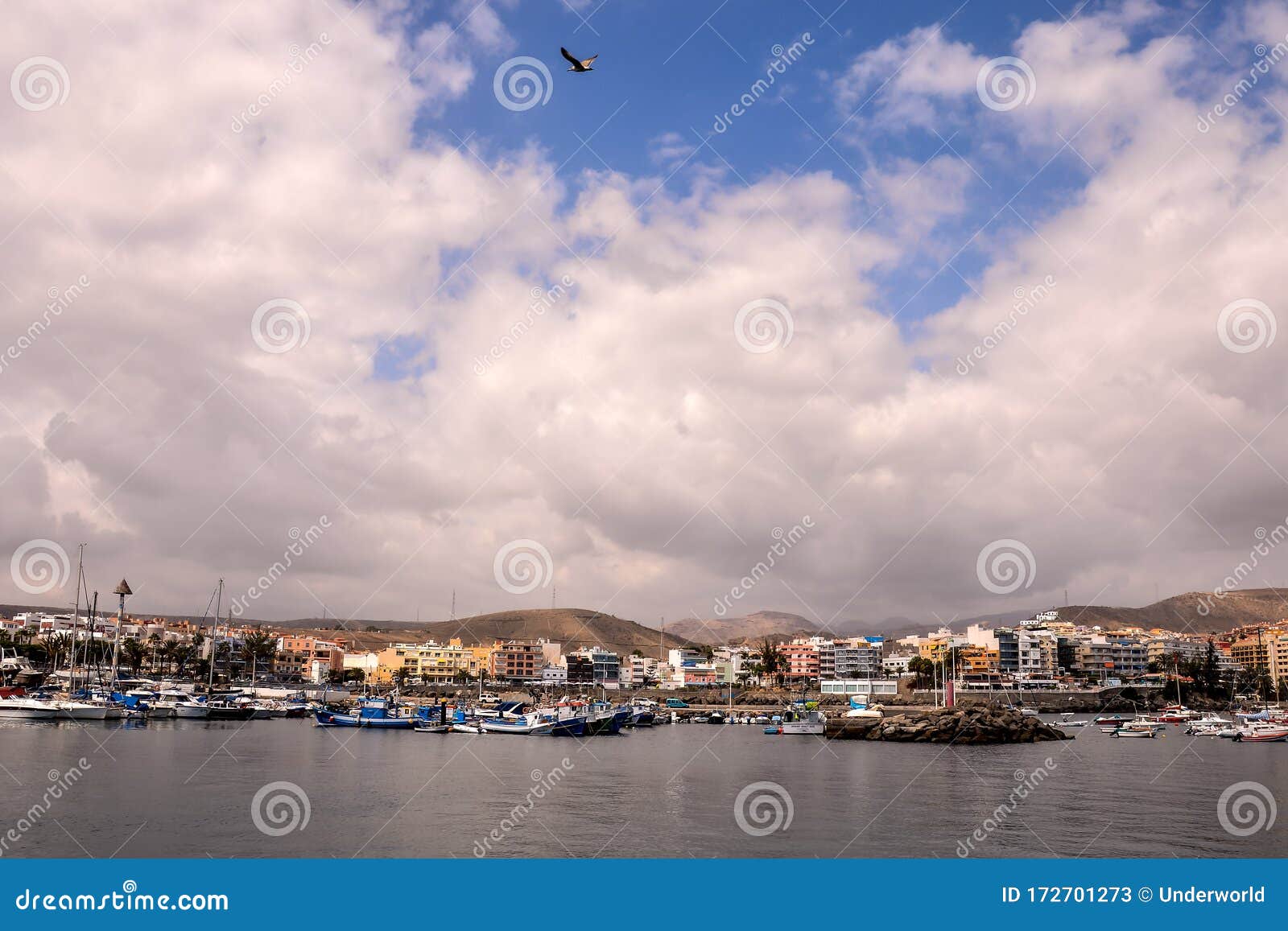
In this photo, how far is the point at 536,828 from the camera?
23.3 metres

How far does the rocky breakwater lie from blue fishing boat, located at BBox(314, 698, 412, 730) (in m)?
32.4

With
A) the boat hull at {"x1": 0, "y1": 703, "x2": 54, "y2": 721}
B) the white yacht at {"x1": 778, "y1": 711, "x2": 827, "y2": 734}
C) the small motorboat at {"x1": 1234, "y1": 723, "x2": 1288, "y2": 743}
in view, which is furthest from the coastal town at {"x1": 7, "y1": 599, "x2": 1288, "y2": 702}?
the boat hull at {"x1": 0, "y1": 703, "x2": 54, "y2": 721}

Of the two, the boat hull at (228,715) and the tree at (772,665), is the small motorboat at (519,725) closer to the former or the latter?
the boat hull at (228,715)

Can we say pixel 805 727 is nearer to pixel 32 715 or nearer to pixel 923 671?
pixel 32 715

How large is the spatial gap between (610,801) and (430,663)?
125 m

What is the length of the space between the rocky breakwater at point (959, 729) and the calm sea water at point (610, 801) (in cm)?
983

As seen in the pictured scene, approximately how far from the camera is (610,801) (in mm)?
28844

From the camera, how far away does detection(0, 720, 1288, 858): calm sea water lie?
21.5m

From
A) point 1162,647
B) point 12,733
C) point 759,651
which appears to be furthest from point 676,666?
point 12,733

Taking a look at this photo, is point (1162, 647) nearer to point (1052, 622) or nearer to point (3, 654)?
point (1052, 622)

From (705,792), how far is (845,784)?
6.49 m

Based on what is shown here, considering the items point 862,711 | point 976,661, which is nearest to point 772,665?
point 976,661

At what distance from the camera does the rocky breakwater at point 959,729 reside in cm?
6175

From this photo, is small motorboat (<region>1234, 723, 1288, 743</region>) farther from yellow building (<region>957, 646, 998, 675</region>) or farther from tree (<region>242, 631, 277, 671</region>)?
tree (<region>242, 631, 277, 671</region>)
